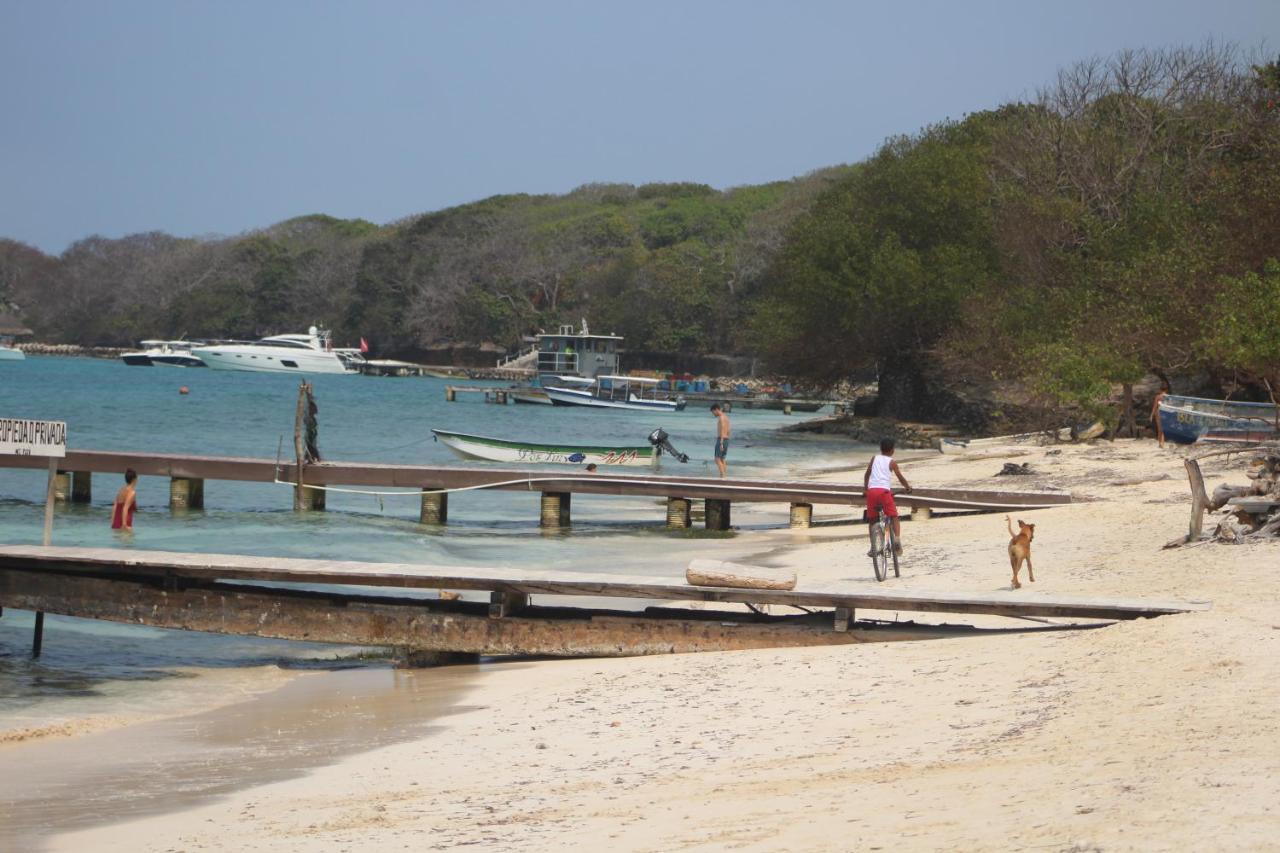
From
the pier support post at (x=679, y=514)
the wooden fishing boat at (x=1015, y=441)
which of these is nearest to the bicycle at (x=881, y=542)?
the pier support post at (x=679, y=514)

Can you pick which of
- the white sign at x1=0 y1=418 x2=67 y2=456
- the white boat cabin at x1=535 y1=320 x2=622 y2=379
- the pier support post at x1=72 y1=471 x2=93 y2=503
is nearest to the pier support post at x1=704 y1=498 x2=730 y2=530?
the pier support post at x1=72 y1=471 x2=93 y2=503

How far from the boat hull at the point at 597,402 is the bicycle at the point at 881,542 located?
2175 inches

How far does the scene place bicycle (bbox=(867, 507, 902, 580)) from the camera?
49.9 feet

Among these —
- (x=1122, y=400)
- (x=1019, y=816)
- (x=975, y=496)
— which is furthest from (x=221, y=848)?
(x=1122, y=400)

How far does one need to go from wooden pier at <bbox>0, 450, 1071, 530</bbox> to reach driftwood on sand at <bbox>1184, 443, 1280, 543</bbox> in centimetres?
745

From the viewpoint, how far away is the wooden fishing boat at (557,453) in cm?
3362

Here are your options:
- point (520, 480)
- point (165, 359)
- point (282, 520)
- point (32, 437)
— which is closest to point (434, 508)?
point (520, 480)

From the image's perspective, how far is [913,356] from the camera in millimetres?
56031

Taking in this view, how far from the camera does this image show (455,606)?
13.4 metres

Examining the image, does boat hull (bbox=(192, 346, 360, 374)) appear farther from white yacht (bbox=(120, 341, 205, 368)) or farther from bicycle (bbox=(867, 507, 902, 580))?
Result: bicycle (bbox=(867, 507, 902, 580))

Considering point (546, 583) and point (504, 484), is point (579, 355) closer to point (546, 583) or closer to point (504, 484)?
point (504, 484)

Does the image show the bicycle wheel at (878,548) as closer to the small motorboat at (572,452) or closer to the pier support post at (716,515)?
the pier support post at (716,515)

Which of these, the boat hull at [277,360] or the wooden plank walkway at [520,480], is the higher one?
the boat hull at [277,360]

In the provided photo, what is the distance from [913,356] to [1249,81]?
15.8m
